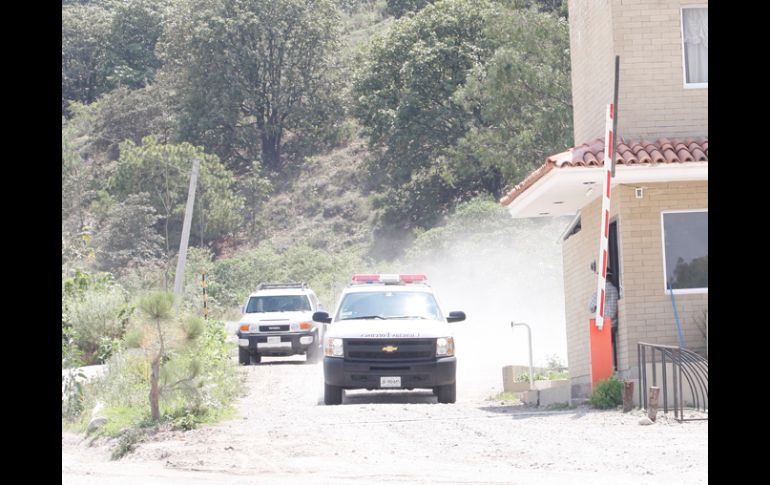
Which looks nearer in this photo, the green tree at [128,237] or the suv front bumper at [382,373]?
the suv front bumper at [382,373]

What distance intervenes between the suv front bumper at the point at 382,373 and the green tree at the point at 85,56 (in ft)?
217

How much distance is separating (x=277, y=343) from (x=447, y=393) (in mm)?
9886

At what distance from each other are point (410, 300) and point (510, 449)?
23.1 feet

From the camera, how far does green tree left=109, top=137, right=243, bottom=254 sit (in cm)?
5722

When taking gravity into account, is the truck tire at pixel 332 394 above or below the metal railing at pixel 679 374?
below

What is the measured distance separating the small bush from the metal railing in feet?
1.02

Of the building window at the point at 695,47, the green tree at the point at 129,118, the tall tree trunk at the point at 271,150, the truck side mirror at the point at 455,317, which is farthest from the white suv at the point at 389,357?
the green tree at the point at 129,118

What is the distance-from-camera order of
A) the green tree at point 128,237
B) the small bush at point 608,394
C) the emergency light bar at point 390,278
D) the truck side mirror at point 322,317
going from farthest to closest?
the green tree at point 128,237
the emergency light bar at point 390,278
the truck side mirror at point 322,317
the small bush at point 608,394

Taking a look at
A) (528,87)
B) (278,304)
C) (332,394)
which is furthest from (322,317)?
(528,87)

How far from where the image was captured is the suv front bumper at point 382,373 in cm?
1712

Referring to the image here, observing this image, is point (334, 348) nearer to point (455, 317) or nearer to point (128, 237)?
point (455, 317)

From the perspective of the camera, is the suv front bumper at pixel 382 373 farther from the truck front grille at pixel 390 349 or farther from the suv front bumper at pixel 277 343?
the suv front bumper at pixel 277 343

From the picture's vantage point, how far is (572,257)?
19969mm
